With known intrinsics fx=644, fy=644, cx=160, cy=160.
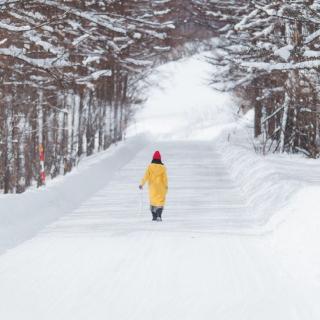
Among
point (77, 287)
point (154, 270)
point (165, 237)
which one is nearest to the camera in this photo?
point (77, 287)

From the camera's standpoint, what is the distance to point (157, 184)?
40.7ft

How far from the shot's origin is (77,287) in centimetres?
663

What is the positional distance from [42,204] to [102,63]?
538 inches

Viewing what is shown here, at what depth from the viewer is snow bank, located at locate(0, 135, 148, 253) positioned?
10.3 m

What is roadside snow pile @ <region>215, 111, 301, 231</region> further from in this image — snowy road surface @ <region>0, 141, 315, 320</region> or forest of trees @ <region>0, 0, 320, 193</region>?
forest of trees @ <region>0, 0, 320, 193</region>

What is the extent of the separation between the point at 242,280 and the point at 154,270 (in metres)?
1.07

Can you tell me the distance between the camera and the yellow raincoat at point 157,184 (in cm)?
1216

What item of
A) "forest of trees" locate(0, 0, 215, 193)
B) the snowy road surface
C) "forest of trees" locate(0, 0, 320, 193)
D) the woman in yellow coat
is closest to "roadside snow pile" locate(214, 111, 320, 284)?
the snowy road surface

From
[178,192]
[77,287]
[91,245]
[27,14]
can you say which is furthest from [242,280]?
[178,192]

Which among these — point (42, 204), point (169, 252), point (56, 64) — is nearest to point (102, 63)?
point (42, 204)

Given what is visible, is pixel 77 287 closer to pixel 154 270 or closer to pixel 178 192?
pixel 154 270

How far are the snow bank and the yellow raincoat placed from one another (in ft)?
6.13

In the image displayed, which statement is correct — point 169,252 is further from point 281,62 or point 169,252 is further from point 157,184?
point 281,62

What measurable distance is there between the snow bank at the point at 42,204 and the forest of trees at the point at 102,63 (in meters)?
1.03
